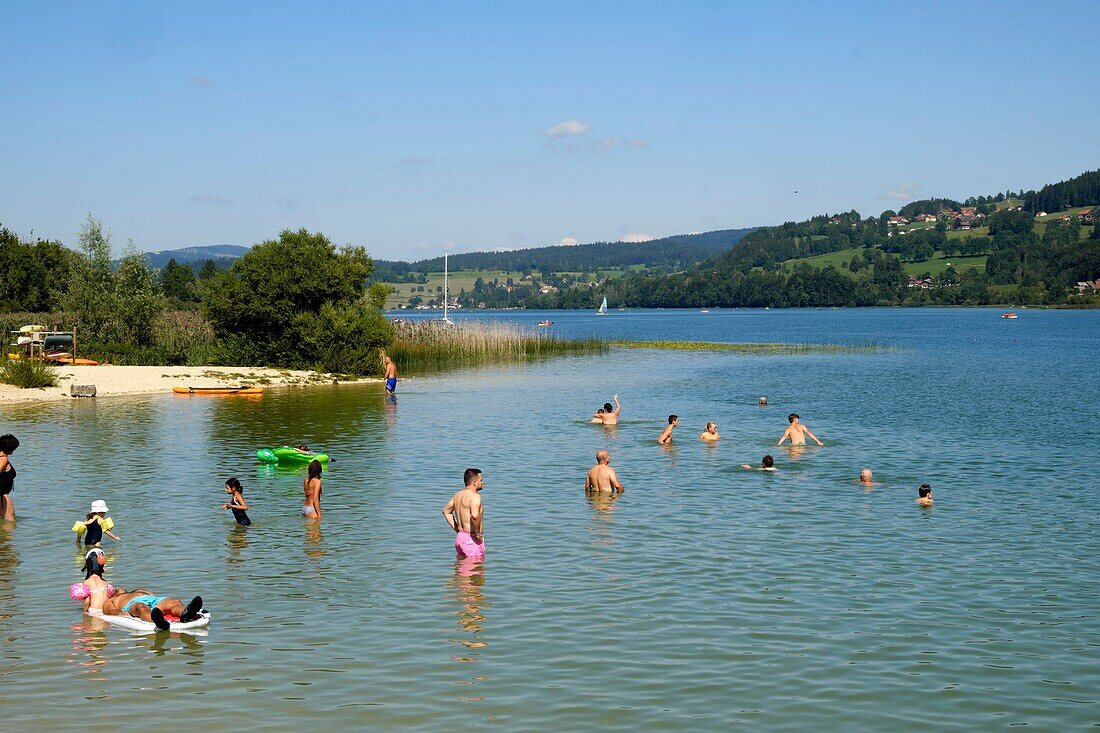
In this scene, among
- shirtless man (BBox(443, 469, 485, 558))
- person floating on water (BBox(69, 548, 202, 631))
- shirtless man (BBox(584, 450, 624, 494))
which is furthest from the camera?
shirtless man (BBox(584, 450, 624, 494))

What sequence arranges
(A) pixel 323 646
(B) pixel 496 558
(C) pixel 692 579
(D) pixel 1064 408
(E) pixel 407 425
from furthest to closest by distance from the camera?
1. (D) pixel 1064 408
2. (E) pixel 407 425
3. (B) pixel 496 558
4. (C) pixel 692 579
5. (A) pixel 323 646

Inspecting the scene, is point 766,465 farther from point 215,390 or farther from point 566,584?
point 215,390

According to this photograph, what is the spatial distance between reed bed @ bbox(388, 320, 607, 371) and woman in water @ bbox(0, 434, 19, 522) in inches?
1883

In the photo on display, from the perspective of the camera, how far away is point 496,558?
20.4 metres

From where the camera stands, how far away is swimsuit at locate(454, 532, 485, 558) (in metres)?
20.0

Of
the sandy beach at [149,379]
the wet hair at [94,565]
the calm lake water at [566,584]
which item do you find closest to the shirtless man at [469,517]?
the calm lake water at [566,584]

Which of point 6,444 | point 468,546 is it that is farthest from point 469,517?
point 6,444

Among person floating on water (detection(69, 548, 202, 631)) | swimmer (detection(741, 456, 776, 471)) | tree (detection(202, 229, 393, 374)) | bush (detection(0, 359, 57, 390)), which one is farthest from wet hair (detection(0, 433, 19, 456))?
tree (detection(202, 229, 393, 374))

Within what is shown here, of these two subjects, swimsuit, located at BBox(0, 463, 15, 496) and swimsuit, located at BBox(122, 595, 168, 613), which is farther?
swimsuit, located at BBox(0, 463, 15, 496)

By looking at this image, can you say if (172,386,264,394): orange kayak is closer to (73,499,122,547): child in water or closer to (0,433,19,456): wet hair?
(0,433,19,456): wet hair

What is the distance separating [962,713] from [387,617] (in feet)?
27.2

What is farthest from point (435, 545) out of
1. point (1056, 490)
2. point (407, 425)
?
point (407, 425)

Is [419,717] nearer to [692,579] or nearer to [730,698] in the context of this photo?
[730,698]

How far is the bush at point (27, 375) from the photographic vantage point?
163 feet
